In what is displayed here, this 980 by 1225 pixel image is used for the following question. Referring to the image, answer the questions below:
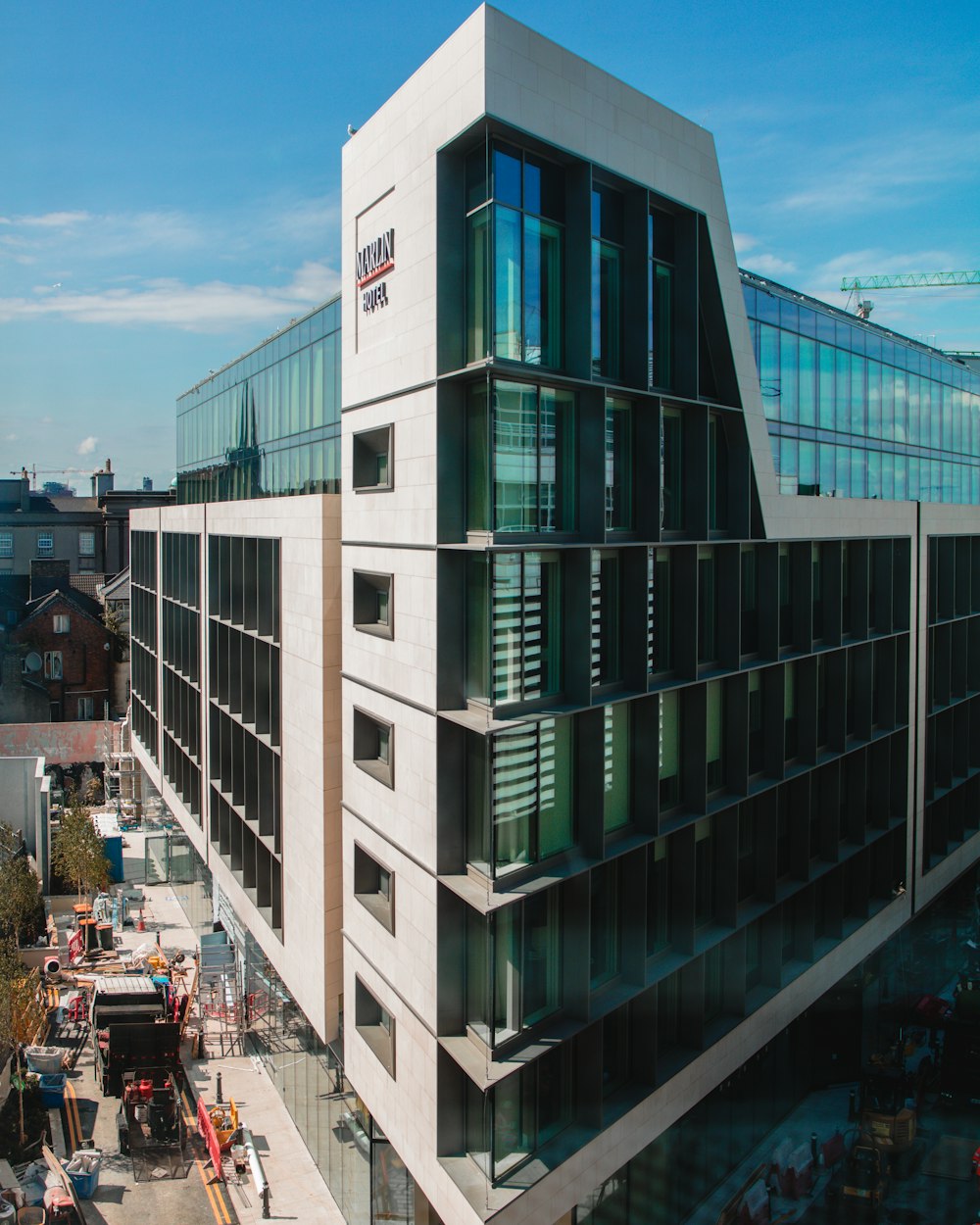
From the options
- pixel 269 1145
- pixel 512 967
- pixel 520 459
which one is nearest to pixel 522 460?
pixel 520 459

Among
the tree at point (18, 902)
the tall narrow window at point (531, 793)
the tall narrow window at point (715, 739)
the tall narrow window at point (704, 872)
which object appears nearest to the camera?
the tall narrow window at point (531, 793)

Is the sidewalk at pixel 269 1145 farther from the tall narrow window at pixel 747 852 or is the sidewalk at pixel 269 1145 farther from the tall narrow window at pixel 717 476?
Answer: the tall narrow window at pixel 717 476

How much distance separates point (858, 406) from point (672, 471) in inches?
479

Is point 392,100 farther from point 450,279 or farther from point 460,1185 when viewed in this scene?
point 460,1185

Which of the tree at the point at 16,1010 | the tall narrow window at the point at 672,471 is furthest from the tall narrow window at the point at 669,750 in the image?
the tree at the point at 16,1010

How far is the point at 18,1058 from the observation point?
2250cm

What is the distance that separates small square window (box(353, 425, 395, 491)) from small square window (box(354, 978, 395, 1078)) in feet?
27.5

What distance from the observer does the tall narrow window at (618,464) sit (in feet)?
45.3

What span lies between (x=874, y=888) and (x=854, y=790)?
10.5 feet

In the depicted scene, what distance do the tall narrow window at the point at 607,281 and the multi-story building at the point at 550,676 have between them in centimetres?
7

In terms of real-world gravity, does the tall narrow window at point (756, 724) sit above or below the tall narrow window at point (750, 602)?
below

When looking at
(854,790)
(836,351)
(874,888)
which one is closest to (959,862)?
(874,888)

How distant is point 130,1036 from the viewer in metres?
22.4

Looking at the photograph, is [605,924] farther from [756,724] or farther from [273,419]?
[273,419]
